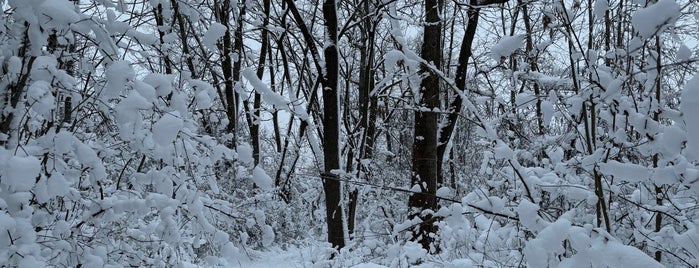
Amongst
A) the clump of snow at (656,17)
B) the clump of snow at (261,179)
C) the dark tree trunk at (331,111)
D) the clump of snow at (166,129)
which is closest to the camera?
the clump of snow at (656,17)

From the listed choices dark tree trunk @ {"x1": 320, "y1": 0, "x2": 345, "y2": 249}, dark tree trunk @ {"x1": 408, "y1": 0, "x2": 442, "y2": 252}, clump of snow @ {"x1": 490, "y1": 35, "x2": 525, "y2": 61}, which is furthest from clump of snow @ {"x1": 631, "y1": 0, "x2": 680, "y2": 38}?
dark tree trunk @ {"x1": 408, "y1": 0, "x2": 442, "y2": 252}

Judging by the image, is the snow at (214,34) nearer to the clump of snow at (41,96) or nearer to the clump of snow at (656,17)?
the clump of snow at (41,96)

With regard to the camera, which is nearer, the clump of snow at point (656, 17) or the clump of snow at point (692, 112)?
the clump of snow at point (692, 112)

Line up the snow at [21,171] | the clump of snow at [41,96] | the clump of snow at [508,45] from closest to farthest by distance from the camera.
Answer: the snow at [21,171] → the clump of snow at [41,96] → the clump of snow at [508,45]

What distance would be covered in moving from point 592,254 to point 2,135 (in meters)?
2.21

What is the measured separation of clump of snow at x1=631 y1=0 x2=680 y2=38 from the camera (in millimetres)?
1480

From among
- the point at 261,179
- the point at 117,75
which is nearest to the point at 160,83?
the point at 117,75

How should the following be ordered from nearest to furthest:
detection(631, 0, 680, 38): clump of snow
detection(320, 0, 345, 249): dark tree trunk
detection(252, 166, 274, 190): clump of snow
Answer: detection(631, 0, 680, 38): clump of snow < detection(252, 166, 274, 190): clump of snow < detection(320, 0, 345, 249): dark tree trunk

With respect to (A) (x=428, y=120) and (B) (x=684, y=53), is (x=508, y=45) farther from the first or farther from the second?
(A) (x=428, y=120)

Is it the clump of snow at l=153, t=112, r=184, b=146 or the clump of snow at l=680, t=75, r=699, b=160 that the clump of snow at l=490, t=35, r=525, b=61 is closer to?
the clump of snow at l=680, t=75, r=699, b=160

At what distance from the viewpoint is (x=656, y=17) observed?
59.3 inches

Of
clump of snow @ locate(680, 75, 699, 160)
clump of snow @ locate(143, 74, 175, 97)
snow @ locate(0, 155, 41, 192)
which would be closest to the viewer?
clump of snow @ locate(680, 75, 699, 160)

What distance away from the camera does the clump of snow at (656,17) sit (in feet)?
4.86

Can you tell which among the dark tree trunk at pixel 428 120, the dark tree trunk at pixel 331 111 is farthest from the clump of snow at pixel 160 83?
the dark tree trunk at pixel 428 120
